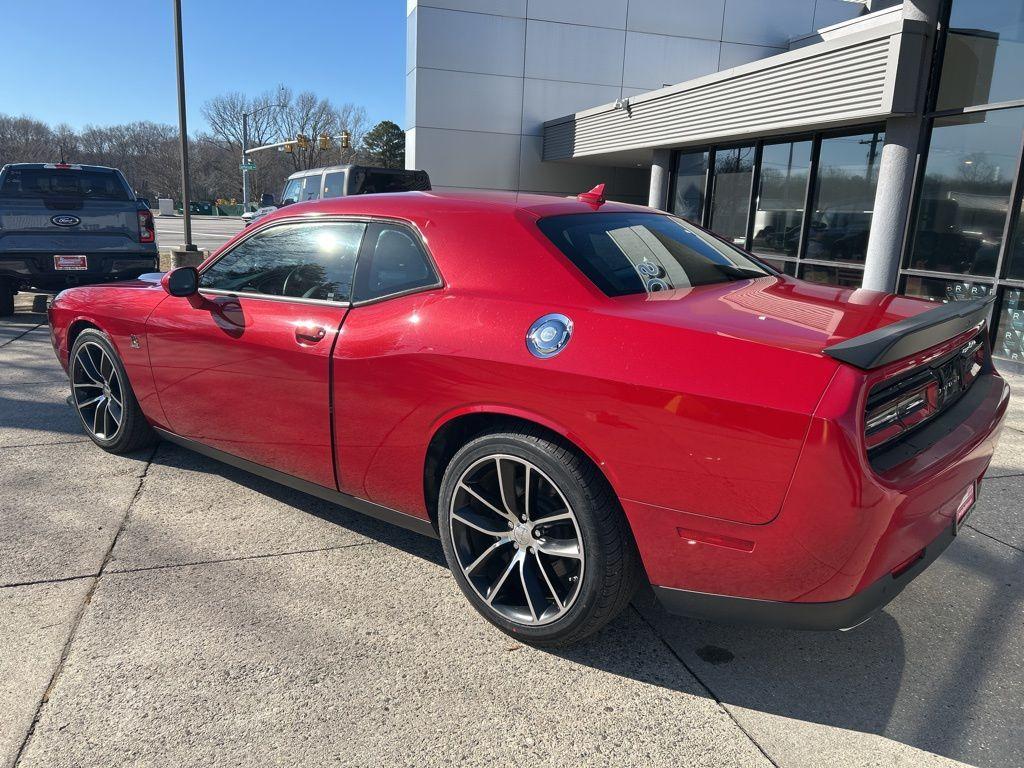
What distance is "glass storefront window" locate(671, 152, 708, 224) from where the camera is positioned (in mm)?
13617

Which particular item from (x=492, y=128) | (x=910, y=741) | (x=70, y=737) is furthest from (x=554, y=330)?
(x=492, y=128)

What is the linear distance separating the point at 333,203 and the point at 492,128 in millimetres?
15636

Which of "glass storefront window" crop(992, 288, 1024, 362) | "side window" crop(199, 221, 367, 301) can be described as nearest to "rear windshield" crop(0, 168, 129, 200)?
"side window" crop(199, 221, 367, 301)

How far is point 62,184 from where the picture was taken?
9102mm

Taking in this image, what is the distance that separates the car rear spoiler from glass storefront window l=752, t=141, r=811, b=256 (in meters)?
8.92

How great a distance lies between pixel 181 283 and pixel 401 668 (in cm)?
217

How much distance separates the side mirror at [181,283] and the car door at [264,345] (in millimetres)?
74

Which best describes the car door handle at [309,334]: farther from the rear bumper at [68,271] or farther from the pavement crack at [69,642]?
the rear bumper at [68,271]

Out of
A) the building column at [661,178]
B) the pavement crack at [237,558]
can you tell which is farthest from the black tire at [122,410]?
the building column at [661,178]

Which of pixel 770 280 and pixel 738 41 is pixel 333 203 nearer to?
pixel 770 280

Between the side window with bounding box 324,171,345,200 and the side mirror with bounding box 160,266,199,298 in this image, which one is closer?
the side mirror with bounding box 160,266,199,298

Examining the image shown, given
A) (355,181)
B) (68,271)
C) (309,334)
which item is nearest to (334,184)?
(355,181)

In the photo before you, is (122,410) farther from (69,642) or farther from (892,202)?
(892,202)

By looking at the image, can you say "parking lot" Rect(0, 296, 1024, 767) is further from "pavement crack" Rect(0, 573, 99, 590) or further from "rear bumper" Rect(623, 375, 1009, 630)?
"rear bumper" Rect(623, 375, 1009, 630)
